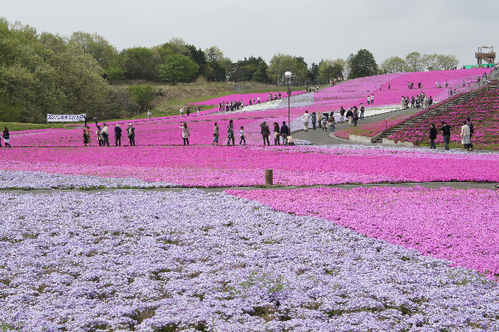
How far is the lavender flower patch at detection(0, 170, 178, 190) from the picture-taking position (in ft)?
58.0

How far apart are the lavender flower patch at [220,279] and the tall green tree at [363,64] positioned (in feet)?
470

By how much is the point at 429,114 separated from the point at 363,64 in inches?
4231

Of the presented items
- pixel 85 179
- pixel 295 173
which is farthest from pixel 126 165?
pixel 295 173

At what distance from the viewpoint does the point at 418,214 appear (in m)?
12.9

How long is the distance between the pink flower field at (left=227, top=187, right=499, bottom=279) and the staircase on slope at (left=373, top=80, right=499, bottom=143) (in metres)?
24.0

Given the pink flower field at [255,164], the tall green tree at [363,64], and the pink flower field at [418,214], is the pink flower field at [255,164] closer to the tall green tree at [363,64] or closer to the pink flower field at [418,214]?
the pink flower field at [418,214]

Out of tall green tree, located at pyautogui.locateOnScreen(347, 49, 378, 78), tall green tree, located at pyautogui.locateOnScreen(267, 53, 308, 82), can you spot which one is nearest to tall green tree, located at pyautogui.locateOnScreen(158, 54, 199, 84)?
tall green tree, located at pyautogui.locateOnScreen(267, 53, 308, 82)

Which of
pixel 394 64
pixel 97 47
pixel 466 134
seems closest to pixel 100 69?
pixel 97 47

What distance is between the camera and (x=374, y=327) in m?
6.63

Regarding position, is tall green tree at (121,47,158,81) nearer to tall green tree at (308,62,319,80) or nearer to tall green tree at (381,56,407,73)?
tall green tree at (308,62,319,80)

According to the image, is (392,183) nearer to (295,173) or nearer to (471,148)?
(295,173)

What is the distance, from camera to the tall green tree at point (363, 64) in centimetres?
14666

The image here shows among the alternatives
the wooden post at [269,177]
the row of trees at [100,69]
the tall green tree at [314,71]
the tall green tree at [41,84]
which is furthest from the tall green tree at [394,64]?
the wooden post at [269,177]

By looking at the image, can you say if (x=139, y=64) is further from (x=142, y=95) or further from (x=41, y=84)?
(x=41, y=84)
